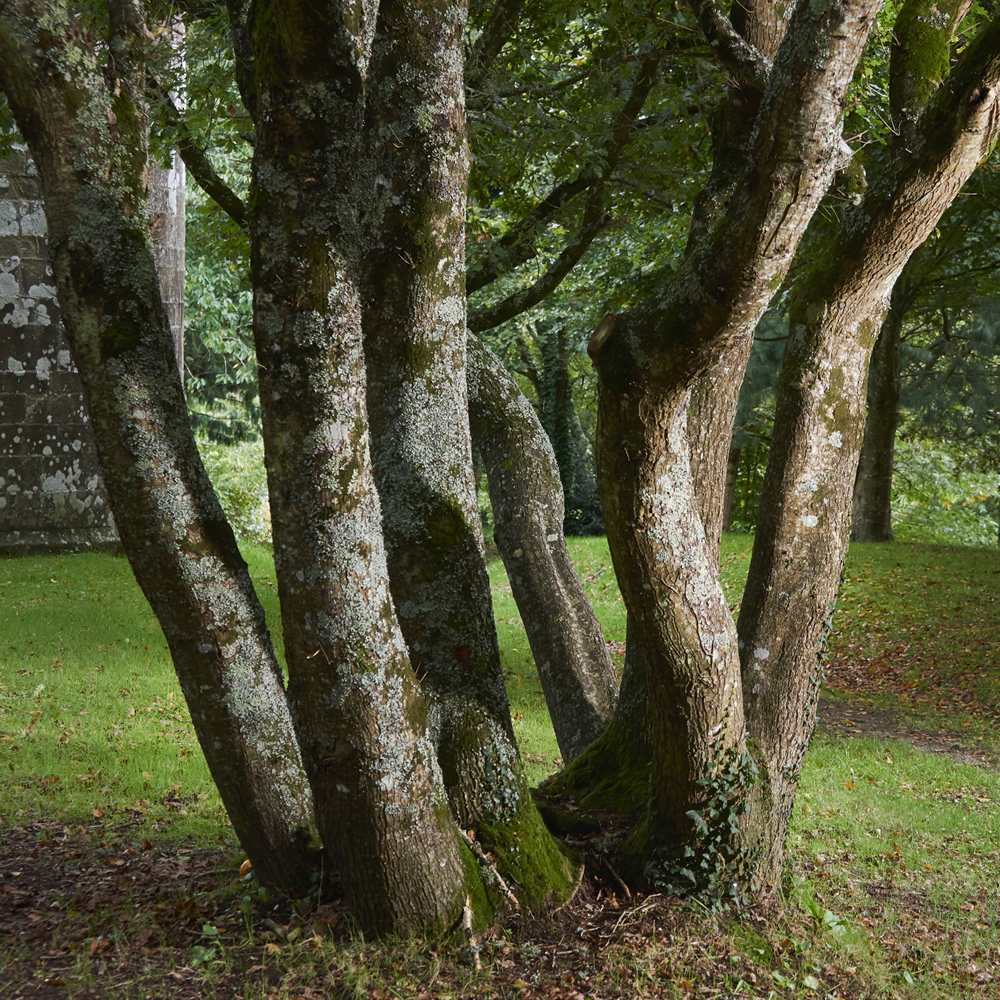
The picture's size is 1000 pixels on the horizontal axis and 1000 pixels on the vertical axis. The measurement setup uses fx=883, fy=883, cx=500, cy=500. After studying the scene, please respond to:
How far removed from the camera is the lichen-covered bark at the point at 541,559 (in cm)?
521

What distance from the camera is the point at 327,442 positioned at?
2.88m

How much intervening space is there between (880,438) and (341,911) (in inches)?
595

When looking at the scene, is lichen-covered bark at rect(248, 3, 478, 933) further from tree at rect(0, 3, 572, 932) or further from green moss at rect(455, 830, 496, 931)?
green moss at rect(455, 830, 496, 931)

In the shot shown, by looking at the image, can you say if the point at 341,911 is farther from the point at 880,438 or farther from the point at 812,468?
the point at 880,438

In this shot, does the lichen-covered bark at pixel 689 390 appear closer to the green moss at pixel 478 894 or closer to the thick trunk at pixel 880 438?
the green moss at pixel 478 894

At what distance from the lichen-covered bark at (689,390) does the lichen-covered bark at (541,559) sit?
151 cm

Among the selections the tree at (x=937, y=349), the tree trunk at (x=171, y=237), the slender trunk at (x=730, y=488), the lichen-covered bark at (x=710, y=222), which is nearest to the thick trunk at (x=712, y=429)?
the lichen-covered bark at (x=710, y=222)

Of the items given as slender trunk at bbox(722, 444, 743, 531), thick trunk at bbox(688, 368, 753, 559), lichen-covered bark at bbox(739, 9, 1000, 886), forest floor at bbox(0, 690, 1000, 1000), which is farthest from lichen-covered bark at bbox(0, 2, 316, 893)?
slender trunk at bbox(722, 444, 743, 531)

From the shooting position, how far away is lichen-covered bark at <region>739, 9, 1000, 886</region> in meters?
3.50

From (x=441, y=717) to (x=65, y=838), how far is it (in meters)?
2.40

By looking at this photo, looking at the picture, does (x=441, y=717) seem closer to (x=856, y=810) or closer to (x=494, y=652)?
(x=494, y=652)

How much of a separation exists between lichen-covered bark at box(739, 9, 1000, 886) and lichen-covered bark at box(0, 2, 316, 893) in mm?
2180

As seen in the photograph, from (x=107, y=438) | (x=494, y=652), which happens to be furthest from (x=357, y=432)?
(x=494, y=652)

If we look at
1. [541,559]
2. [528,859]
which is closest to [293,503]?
[528,859]
